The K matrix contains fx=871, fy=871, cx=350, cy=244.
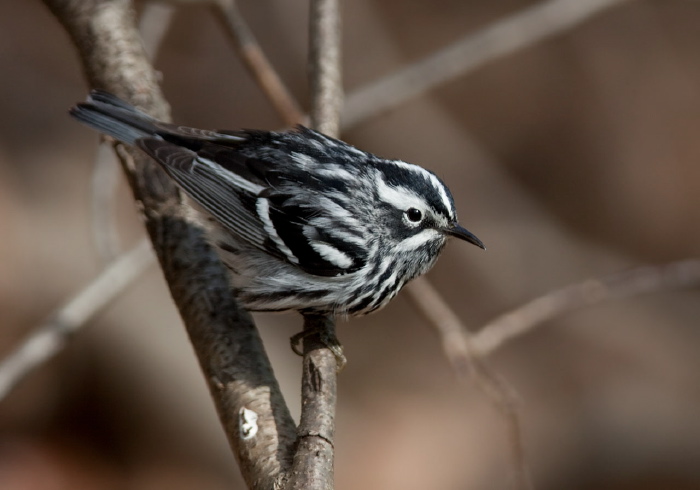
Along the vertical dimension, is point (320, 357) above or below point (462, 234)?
below

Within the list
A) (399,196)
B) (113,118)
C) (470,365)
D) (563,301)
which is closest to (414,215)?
(399,196)

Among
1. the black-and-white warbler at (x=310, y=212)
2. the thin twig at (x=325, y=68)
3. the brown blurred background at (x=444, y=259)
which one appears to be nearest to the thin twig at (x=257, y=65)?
the thin twig at (x=325, y=68)

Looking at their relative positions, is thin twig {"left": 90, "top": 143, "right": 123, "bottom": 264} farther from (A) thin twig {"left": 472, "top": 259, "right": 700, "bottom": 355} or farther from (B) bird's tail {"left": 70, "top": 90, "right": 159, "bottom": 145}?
(A) thin twig {"left": 472, "top": 259, "right": 700, "bottom": 355}

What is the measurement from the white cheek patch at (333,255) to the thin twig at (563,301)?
0.64 metres

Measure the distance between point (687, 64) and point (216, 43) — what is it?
436 cm

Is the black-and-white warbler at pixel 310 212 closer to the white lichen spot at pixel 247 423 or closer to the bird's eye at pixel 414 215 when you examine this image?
the bird's eye at pixel 414 215

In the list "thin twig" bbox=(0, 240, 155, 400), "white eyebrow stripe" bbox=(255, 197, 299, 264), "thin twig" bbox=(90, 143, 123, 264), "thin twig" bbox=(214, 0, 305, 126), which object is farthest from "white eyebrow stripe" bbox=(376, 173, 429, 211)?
"thin twig" bbox=(90, 143, 123, 264)

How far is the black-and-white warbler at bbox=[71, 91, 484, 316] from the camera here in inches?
128

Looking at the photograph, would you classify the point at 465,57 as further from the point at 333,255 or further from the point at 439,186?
the point at 333,255

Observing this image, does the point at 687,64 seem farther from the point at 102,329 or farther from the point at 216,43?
the point at 102,329

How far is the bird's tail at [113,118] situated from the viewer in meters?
3.22

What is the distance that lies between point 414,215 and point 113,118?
118cm

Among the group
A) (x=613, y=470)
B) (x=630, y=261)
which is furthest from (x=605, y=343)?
(x=613, y=470)

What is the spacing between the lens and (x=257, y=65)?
157 inches
